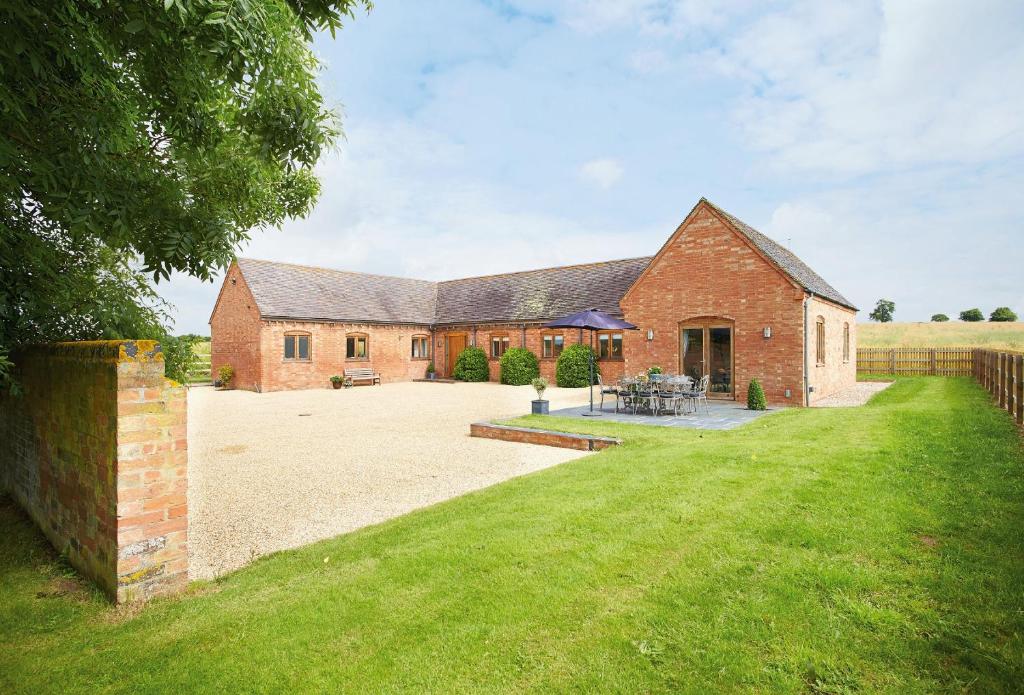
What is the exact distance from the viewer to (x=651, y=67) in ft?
30.2

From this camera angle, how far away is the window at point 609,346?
24.6 m

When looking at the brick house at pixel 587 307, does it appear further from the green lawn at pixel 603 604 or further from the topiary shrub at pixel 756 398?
the green lawn at pixel 603 604

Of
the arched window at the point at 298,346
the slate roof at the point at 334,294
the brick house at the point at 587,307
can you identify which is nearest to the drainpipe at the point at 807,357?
the brick house at the point at 587,307

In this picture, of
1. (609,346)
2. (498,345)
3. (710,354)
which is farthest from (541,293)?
(710,354)

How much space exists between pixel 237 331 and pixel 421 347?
1030 cm

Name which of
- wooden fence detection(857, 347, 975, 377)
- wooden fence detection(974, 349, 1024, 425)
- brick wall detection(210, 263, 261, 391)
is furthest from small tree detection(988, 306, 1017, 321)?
brick wall detection(210, 263, 261, 391)

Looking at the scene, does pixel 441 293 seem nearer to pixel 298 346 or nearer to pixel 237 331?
pixel 298 346

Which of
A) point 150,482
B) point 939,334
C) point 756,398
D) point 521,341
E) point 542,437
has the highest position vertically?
point 939,334

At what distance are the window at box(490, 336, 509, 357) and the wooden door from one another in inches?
94.9

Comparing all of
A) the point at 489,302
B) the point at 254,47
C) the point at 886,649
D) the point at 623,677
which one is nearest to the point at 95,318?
the point at 254,47

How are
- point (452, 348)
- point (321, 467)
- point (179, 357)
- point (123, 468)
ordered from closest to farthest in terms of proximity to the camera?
point (123, 468), point (179, 357), point (321, 467), point (452, 348)

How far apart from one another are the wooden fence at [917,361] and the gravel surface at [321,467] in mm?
21582

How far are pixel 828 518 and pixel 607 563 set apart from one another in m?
2.35

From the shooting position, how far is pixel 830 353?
61.8ft
